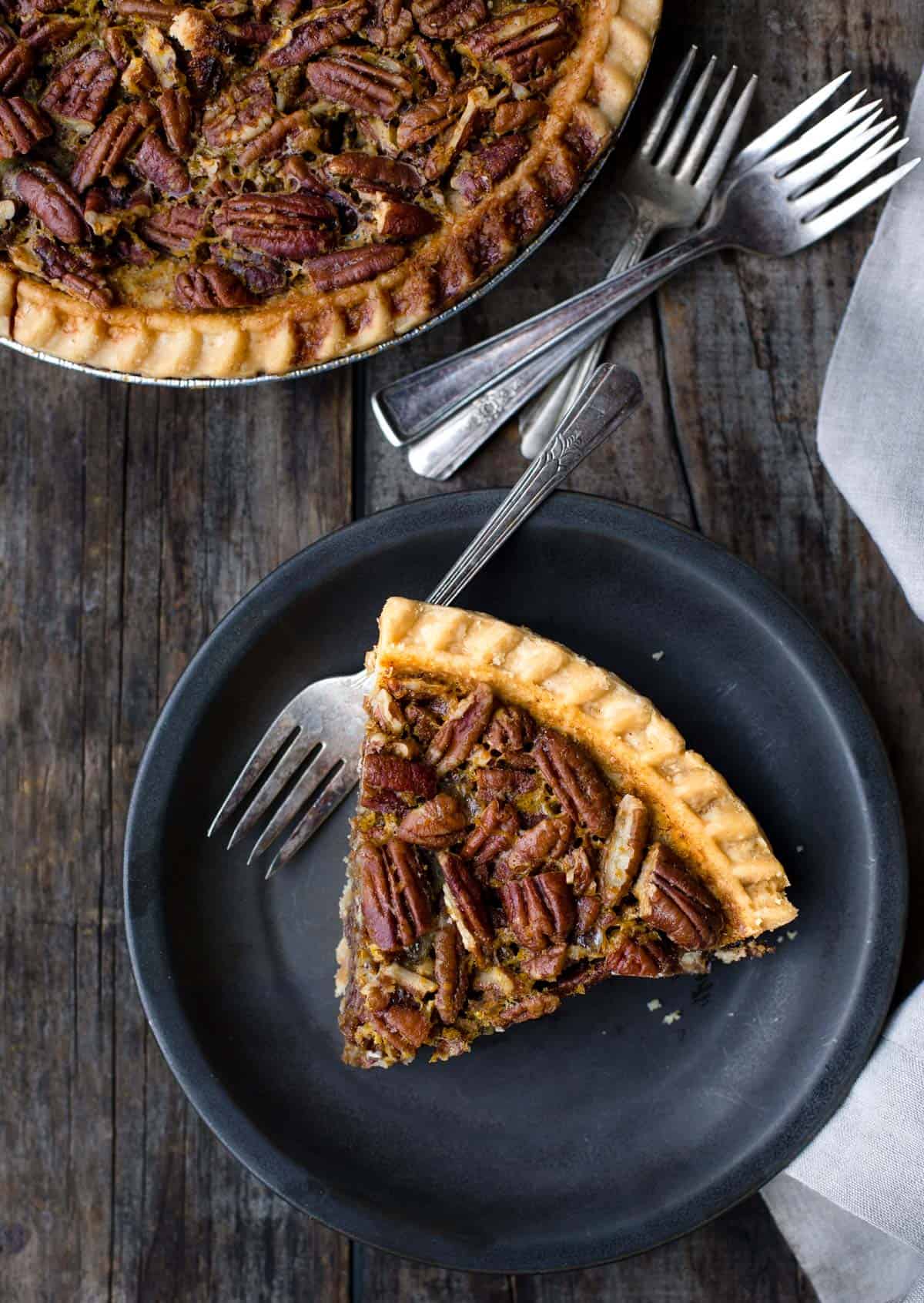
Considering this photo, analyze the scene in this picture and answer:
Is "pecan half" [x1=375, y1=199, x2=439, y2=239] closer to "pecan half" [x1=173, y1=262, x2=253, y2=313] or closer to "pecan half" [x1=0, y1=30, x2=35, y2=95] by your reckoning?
"pecan half" [x1=173, y1=262, x2=253, y2=313]

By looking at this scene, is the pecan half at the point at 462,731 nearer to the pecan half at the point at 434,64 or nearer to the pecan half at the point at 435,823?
the pecan half at the point at 435,823

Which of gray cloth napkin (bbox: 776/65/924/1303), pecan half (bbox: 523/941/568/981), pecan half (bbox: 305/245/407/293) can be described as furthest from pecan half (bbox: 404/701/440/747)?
gray cloth napkin (bbox: 776/65/924/1303)

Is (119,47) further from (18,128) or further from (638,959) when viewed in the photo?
(638,959)

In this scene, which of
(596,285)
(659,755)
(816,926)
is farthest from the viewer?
(596,285)

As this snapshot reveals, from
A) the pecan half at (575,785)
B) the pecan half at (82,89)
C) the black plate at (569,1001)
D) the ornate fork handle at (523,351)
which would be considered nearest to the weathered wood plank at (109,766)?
the ornate fork handle at (523,351)

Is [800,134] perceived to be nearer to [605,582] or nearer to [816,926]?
[605,582]

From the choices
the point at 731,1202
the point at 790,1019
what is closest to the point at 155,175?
the point at 790,1019

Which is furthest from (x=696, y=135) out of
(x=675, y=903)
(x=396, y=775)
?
(x=675, y=903)
